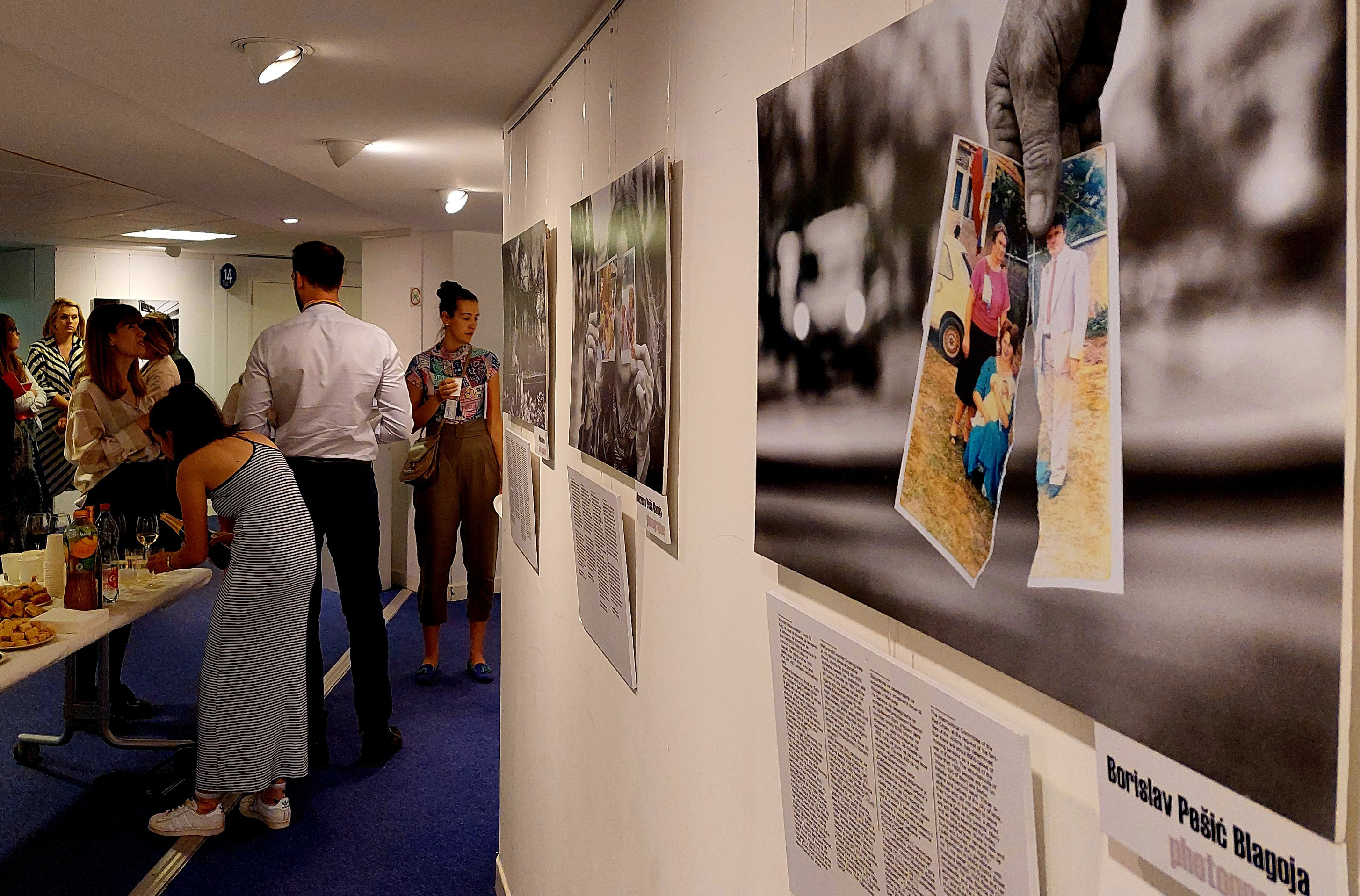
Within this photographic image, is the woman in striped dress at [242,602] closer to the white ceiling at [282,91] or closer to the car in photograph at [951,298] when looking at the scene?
the white ceiling at [282,91]

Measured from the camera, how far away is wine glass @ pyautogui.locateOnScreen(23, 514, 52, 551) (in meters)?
3.17

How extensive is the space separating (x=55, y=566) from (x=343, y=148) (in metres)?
1.70

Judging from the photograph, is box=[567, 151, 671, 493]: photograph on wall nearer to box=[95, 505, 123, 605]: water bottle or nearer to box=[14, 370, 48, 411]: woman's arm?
box=[95, 505, 123, 605]: water bottle

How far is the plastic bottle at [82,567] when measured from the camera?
9.80 ft

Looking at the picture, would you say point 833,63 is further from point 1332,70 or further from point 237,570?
point 237,570

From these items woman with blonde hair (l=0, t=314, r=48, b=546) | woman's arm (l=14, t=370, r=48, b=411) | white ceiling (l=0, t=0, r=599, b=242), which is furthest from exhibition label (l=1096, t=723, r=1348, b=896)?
woman's arm (l=14, t=370, r=48, b=411)

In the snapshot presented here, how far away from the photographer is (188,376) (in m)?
6.45

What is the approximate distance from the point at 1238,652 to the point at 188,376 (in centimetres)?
691

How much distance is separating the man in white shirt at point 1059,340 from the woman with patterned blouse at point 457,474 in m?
4.39

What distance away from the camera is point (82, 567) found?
299 centimetres

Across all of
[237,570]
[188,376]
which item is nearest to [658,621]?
[237,570]

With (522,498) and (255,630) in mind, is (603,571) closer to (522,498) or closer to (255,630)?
(522,498)

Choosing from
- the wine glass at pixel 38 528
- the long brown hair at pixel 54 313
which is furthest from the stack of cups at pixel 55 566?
the long brown hair at pixel 54 313

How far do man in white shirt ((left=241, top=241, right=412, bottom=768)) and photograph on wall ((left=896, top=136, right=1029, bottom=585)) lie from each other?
10.9 feet
